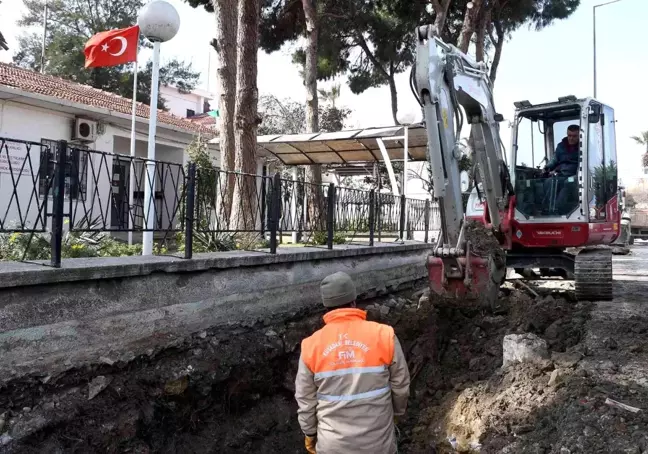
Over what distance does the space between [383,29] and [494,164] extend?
13.0m

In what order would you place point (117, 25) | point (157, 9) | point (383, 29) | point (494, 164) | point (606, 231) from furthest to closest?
point (117, 25)
point (383, 29)
point (606, 231)
point (494, 164)
point (157, 9)

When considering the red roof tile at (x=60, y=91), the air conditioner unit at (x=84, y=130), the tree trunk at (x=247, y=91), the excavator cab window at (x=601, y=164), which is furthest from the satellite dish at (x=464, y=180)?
the air conditioner unit at (x=84, y=130)

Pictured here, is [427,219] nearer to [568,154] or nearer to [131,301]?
[568,154]

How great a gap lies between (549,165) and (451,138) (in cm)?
312

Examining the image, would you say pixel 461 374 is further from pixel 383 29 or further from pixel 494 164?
pixel 383 29

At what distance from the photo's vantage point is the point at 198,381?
4.57 meters

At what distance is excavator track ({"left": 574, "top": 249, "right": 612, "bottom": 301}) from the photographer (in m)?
6.56

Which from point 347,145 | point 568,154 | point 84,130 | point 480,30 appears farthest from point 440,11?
point 84,130

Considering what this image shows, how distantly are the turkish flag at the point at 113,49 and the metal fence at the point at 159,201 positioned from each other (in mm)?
3097

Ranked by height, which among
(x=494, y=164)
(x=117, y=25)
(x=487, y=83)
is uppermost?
(x=117, y=25)

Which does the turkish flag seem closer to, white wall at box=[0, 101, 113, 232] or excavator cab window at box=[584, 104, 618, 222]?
white wall at box=[0, 101, 113, 232]

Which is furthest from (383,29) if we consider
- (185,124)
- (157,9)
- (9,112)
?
(157,9)

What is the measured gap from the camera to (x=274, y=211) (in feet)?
20.7

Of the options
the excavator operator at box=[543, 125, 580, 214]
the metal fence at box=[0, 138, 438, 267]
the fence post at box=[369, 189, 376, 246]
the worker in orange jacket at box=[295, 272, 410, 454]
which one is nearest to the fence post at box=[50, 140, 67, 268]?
the metal fence at box=[0, 138, 438, 267]
